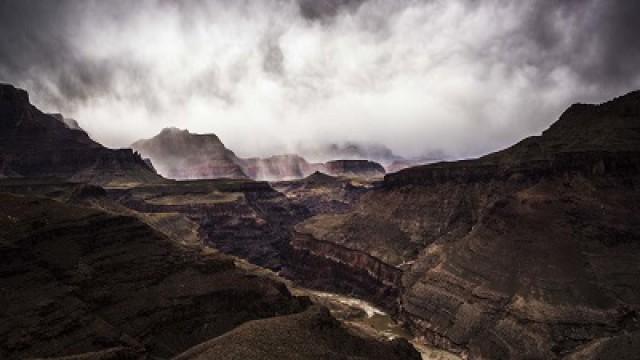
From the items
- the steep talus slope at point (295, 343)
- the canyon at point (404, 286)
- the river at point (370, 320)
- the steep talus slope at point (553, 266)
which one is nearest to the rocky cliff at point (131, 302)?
the steep talus slope at point (295, 343)

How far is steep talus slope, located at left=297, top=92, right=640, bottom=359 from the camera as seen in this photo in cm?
13200

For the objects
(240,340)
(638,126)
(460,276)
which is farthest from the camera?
(638,126)

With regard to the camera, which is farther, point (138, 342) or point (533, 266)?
point (533, 266)

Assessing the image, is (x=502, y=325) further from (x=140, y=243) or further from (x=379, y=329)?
(x=140, y=243)

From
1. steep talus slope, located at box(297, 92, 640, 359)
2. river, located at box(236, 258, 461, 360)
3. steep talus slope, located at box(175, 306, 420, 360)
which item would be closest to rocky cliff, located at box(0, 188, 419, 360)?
steep talus slope, located at box(175, 306, 420, 360)

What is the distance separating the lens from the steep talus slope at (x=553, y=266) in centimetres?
13200

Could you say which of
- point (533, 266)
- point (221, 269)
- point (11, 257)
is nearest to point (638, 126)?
point (533, 266)

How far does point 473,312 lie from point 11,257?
113m

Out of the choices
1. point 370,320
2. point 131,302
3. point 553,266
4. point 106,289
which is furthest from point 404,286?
point 106,289

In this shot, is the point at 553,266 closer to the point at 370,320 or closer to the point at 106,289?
the point at 370,320

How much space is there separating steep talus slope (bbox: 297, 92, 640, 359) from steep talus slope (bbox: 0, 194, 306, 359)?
5166 centimetres

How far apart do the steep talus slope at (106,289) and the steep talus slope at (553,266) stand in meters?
51.7

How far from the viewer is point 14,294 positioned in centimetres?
10488

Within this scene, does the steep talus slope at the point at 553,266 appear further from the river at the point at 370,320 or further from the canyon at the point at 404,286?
the river at the point at 370,320
